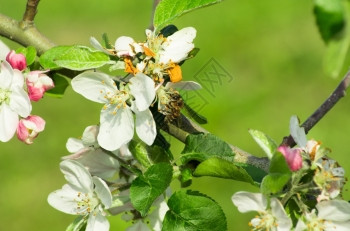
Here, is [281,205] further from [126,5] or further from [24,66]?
[126,5]

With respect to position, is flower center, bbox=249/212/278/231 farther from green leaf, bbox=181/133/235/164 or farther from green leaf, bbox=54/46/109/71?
green leaf, bbox=54/46/109/71

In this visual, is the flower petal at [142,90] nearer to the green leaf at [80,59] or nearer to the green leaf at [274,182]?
the green leaf at [80,59]

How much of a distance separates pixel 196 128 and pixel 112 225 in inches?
93.7

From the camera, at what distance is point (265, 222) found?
0.97 meters

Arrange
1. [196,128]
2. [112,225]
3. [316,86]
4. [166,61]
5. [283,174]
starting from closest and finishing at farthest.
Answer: [283,174], [166,61], [196,128], [112,225], [316,86]

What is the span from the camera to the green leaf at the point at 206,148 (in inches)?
43.1

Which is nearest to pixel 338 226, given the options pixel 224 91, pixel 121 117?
pixel 121 117

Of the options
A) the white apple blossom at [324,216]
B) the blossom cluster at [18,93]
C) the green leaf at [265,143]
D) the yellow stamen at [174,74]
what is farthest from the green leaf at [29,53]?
the white apple blossom at [324,216]

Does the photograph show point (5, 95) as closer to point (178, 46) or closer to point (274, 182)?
point (178, 46)

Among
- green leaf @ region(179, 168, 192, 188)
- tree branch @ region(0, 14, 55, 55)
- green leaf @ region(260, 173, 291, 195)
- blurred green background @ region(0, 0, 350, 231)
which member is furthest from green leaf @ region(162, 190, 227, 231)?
blurred green background @ region(0, 0, 350, 231)

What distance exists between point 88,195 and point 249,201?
0.98ft

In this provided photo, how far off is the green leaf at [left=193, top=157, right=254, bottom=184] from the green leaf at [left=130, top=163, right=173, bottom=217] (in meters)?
0.05

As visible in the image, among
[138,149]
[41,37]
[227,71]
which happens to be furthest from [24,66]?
[227,71]

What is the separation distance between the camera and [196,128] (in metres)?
1.19
